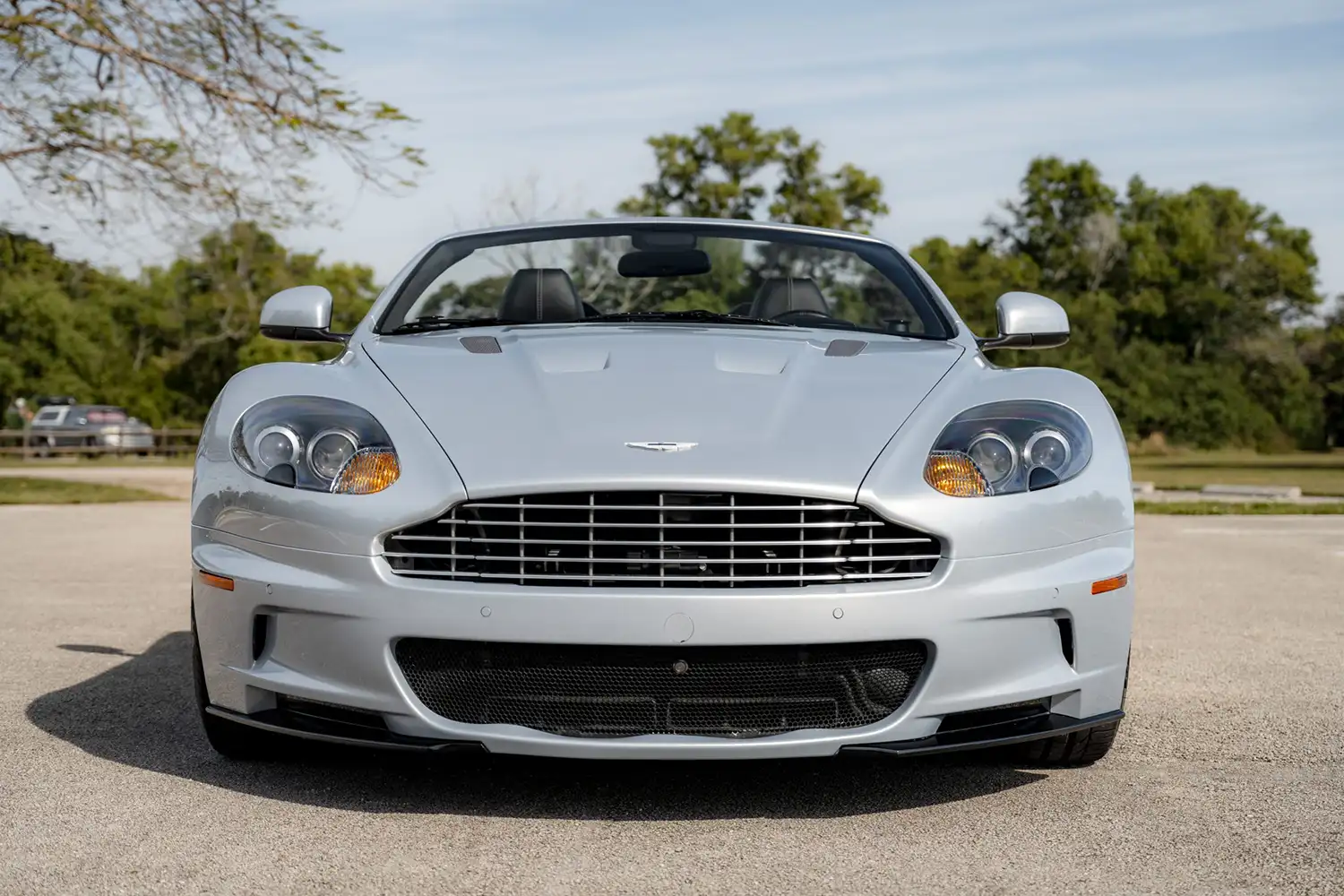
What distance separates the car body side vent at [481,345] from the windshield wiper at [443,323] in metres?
0.33

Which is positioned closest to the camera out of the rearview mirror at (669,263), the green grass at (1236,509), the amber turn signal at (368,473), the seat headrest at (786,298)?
the amber turn signal at (368,473)

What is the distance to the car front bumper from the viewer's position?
119 inches

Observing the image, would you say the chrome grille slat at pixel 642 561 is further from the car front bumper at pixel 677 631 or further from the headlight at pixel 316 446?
the headlight at pixel 316 446

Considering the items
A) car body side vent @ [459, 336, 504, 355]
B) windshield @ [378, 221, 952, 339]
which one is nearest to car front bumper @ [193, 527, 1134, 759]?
car body side vent @ [459, 336, 504, 355]

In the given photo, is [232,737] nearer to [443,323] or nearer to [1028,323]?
[443,323]

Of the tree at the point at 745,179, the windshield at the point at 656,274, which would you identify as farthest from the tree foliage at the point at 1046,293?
the windshield at the point at 656,274

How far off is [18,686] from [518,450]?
2481 millimetres

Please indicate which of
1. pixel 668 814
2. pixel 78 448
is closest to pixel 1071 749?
pixel 668 814

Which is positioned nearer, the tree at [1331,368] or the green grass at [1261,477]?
the green grass at [1261,477]

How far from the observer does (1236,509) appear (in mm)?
16031

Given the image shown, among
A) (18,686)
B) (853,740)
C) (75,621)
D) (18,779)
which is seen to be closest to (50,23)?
(75,621)

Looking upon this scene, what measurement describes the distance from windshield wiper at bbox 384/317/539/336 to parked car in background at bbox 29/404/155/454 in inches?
1550

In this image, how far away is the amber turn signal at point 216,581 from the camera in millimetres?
3338

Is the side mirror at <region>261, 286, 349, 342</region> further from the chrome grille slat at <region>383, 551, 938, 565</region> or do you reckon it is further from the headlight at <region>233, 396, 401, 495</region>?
the chrome grille slat at <region>383, 551, 938, 565</region>
